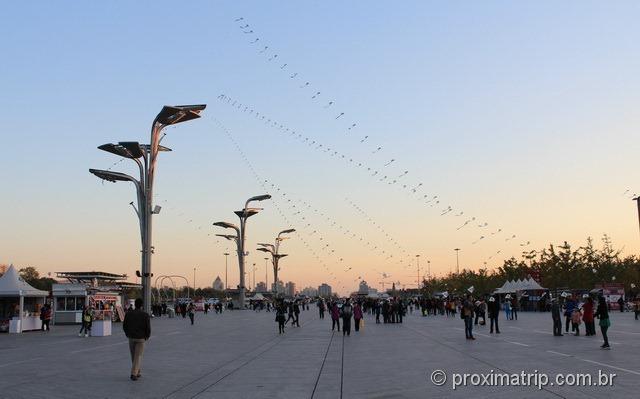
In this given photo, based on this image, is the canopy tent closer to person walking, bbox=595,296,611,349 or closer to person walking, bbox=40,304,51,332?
person walking, bbox=40,304,51,332

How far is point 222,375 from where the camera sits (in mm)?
15266

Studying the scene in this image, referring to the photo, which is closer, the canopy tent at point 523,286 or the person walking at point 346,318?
the person walking at point 346,318

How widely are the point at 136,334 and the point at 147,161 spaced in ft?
89.5

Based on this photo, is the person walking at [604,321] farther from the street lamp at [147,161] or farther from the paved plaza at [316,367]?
the street lamp at [147,161]

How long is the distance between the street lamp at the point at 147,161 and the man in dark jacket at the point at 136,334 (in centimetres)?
2494

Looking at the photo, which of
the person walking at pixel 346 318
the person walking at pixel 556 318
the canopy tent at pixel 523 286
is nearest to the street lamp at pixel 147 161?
the person walking at pixel 346 318

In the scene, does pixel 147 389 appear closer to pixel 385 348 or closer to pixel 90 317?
pixel 385 348

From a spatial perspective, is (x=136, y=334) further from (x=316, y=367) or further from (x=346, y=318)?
(x=346, y=318)

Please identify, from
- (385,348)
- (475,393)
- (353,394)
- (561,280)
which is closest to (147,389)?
(353,394)

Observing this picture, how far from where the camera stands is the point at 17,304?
1593 inches

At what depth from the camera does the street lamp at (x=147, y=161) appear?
39.5m

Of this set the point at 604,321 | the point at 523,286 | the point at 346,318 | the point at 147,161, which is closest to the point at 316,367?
the point at 604,321

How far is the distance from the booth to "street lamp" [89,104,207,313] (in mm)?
6875

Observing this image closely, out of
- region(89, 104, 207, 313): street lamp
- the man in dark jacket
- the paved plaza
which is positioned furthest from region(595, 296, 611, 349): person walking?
region(89, 104, 207, 313): street lamp
